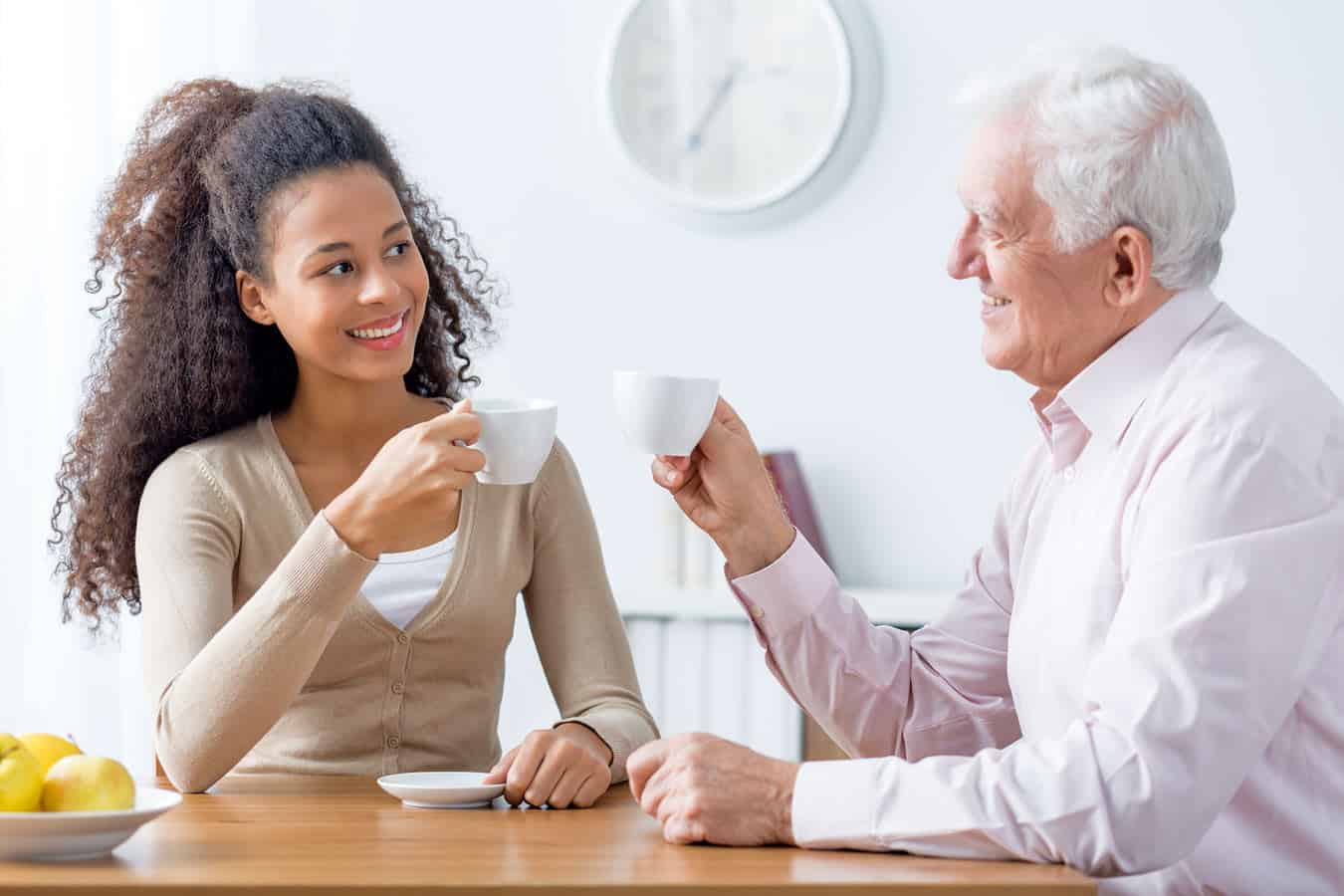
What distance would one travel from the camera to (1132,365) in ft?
4.64

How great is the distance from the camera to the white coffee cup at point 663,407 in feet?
4.58

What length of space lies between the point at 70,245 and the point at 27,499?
481 mm

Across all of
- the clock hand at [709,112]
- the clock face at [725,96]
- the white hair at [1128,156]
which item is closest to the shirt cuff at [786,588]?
the white hair at [1128,156]

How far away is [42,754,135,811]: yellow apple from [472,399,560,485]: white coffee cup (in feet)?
1.34

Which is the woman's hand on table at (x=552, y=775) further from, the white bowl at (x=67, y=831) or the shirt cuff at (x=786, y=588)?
the white bowl at (x=67, y=831)

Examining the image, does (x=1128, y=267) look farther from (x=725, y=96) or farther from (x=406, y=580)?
(x=725, y=96)

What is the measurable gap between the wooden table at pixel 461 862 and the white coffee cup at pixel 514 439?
0.97 ft

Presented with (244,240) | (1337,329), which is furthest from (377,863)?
(1337,329)

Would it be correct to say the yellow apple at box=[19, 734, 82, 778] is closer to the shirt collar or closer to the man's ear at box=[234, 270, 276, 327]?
the man's ear at box=[234, 270, 276, 327]

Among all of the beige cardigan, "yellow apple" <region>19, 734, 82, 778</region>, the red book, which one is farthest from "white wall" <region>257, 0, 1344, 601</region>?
"yellow apple" <region>19, 734, 82, 778</region>

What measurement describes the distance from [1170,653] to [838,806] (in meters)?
0.27

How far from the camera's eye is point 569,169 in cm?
348

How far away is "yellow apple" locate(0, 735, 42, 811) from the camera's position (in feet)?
3.60

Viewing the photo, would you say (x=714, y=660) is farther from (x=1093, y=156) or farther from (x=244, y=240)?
(x=1093, y=156)
